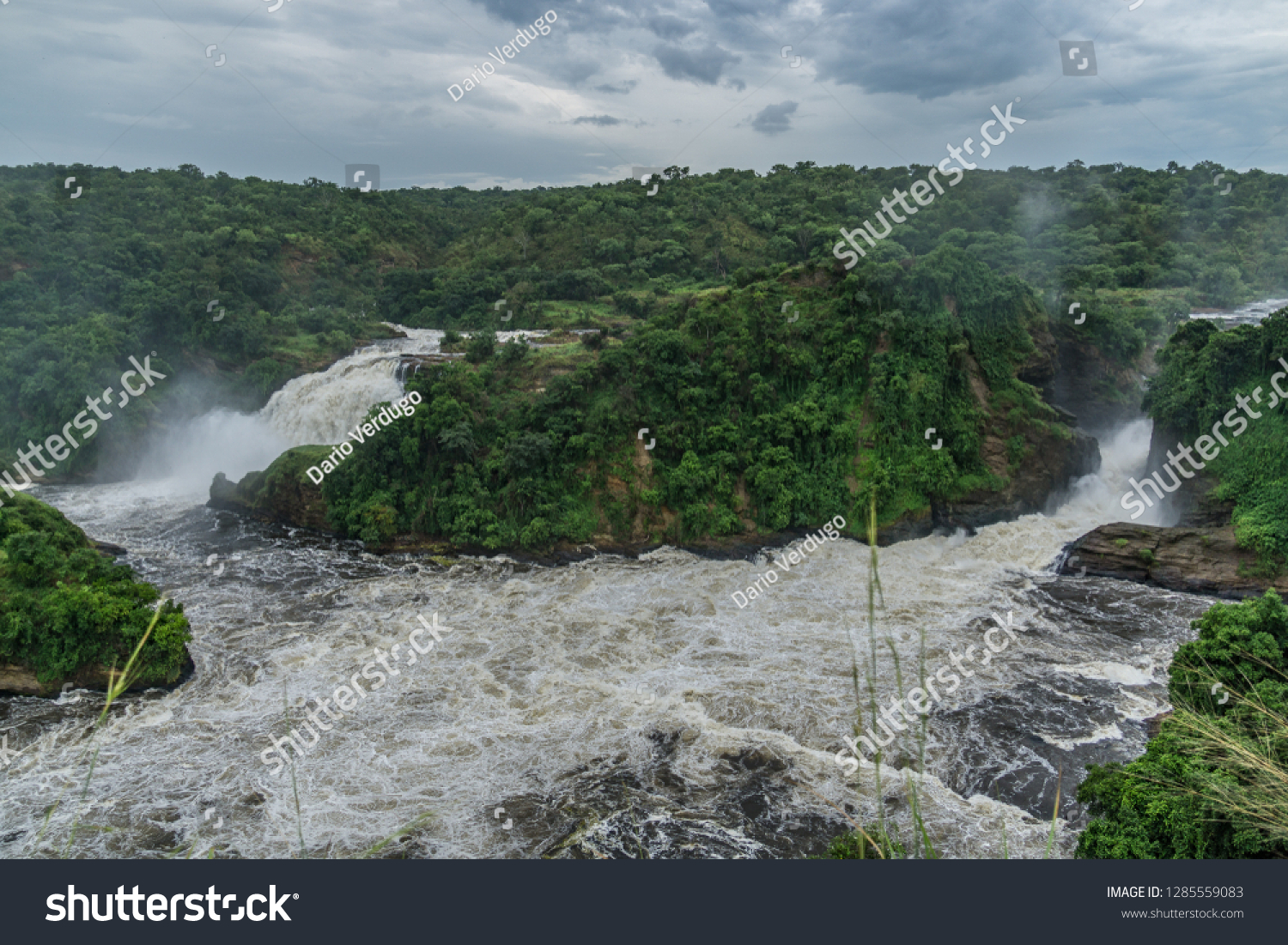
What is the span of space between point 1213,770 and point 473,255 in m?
52.6

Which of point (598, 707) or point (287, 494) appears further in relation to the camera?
point (287, 494)

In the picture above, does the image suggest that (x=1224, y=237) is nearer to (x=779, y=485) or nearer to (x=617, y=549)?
(x=779, y=485)

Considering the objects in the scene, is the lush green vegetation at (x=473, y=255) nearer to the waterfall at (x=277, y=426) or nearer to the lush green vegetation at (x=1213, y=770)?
the waterfall at (x=277, y=426)

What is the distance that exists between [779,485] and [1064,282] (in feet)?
69.3

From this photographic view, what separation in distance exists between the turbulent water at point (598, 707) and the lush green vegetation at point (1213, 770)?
2459 millimetres

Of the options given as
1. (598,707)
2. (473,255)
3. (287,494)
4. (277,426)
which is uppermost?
(473,255)

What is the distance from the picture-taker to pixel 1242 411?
2228 cm

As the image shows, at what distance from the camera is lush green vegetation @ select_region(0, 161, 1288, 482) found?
3278 centimetres

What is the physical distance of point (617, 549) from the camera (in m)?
25.0

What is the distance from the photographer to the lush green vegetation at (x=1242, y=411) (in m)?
20.4

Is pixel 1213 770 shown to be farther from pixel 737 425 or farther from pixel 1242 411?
pixel 737 425

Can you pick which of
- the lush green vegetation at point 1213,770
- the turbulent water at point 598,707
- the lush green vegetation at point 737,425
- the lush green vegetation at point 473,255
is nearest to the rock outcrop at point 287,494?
the lush green vegetation at point 737,425

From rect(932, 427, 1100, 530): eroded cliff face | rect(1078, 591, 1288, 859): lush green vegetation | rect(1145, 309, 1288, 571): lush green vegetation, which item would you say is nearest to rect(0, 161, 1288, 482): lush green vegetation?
rect(932, 427, 1100, 530): eroded cliff face

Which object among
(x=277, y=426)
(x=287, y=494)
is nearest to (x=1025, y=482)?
(x=287, y=494)
